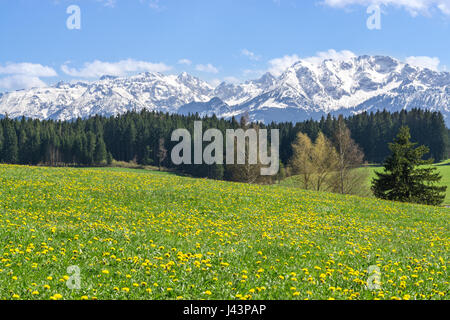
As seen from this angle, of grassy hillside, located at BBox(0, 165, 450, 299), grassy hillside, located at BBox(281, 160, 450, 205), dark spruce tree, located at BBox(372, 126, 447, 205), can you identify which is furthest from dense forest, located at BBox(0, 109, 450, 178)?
grassy hillside, located at BBox(0, 165, 450, 299)

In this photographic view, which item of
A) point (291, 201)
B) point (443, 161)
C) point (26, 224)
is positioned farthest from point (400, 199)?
point (443, 161)

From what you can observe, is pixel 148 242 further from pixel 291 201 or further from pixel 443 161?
pixel 443 161

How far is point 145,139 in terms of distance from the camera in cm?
14850

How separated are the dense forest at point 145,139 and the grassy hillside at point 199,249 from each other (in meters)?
97.7

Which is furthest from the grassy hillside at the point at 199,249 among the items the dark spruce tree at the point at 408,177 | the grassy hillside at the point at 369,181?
the grassy hillside at the point at 369,181

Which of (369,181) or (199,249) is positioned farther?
(369,181)

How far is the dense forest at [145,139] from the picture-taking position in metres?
134

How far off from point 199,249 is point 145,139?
14170 centimetres

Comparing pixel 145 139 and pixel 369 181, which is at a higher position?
pixel 145 139

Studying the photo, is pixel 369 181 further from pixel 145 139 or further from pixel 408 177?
pixel 145 139

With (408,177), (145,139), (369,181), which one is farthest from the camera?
(145,139)

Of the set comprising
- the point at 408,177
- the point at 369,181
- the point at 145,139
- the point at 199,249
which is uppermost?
the point at 145,139

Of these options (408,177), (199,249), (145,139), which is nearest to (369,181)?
(408,177)

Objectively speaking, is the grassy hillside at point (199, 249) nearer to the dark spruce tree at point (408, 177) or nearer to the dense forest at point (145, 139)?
the dark spruce tree at point (408, 177)
